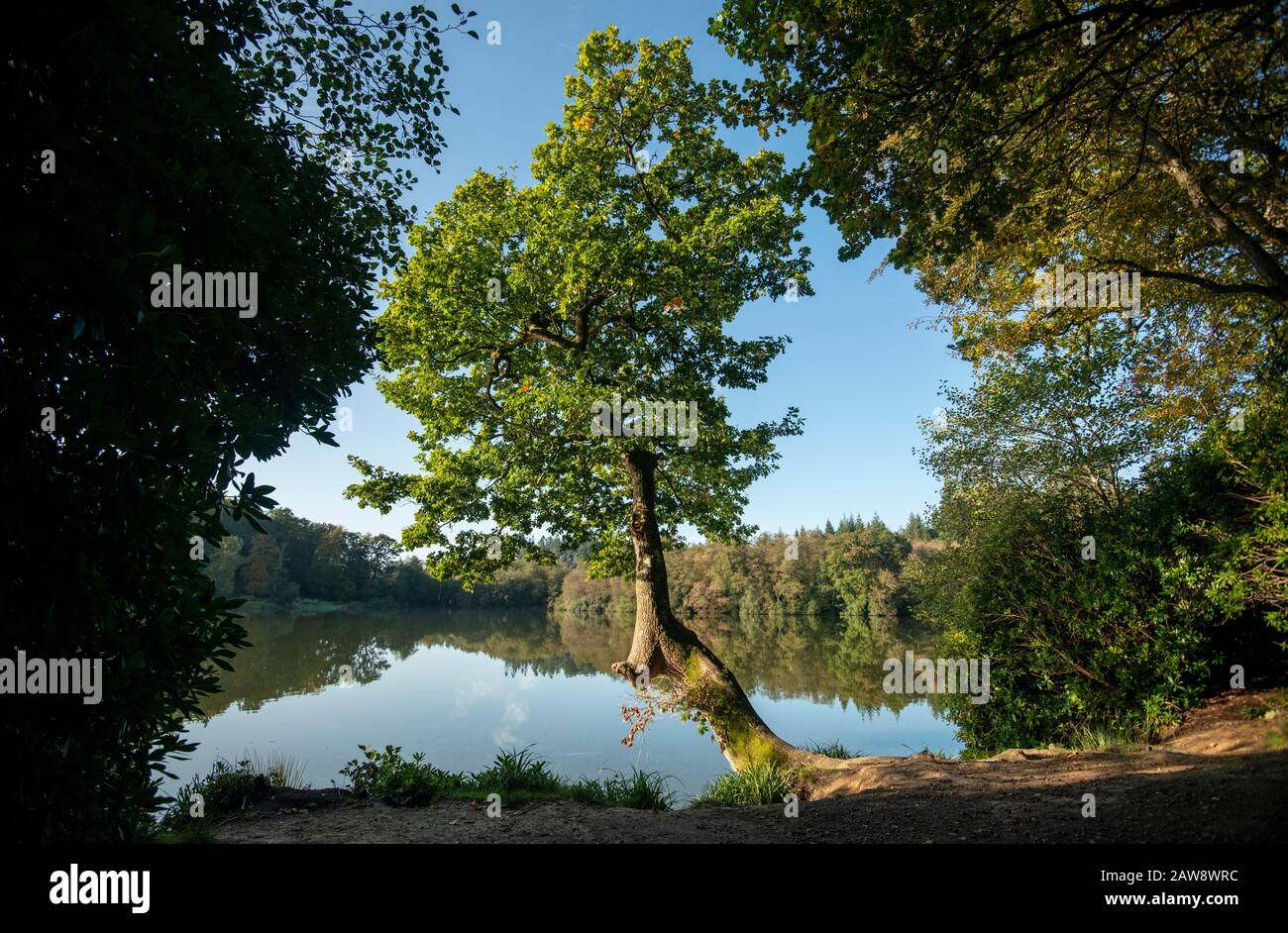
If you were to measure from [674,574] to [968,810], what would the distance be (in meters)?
60.5

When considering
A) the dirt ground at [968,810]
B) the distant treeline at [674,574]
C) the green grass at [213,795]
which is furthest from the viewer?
the distant treeline at [674,574]

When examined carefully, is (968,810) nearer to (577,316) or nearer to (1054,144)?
(1054,144)

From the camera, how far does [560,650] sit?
129ft

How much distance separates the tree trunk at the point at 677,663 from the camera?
8.88 metres

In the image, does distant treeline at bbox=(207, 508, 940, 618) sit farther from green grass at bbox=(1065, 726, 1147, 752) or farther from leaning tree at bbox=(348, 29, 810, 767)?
green grass at bbox=(1065, 726, 1147, 752)

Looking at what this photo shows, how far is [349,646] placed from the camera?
116ft

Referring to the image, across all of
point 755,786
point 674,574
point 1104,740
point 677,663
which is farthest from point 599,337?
point 674,574

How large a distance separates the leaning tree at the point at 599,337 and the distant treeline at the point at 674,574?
33762mm

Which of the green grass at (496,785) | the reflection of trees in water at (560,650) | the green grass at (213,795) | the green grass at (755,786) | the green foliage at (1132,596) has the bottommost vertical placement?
the reflection of trees in water at (560,650)

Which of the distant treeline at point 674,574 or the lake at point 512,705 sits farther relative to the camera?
the distant treeline at point 674,574

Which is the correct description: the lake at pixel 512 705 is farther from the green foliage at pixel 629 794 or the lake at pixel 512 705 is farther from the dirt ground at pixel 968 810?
the dirt ground at pixel 968 810

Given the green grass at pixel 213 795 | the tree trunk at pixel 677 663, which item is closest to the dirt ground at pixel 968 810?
the green grass at pixel 213 795

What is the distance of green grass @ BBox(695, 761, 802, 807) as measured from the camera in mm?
7395

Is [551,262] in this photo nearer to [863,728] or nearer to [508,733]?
[508,733]
